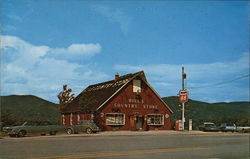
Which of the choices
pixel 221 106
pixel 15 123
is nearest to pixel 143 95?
pixel 15 123

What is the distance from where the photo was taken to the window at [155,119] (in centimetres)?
4316

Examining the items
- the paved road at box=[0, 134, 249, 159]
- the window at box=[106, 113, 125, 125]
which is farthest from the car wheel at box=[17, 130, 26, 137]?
the window at box=[106, 113, 125, 125]

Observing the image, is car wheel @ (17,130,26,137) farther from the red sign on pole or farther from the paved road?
the red sign on pole

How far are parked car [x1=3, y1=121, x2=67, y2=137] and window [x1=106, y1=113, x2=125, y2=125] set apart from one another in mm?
8608

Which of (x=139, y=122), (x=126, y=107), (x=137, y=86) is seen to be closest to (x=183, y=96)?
(x=137, y=86)

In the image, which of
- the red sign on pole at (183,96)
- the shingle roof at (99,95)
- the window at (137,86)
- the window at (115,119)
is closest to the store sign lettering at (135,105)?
the window at (115,119)

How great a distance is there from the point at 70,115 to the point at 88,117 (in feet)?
22.8

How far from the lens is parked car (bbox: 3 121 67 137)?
2855 centimetres

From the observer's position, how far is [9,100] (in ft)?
328

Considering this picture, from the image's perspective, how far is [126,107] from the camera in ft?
136

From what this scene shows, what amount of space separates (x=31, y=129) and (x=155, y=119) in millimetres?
18813

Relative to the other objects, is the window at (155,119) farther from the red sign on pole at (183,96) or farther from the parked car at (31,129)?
the parked car at (31,129)

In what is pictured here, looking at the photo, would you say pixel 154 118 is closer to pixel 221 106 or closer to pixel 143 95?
pixel 143 95

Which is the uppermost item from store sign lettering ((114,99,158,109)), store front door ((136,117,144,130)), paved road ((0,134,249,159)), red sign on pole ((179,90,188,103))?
red sign on pole ((179,90,188,103))
